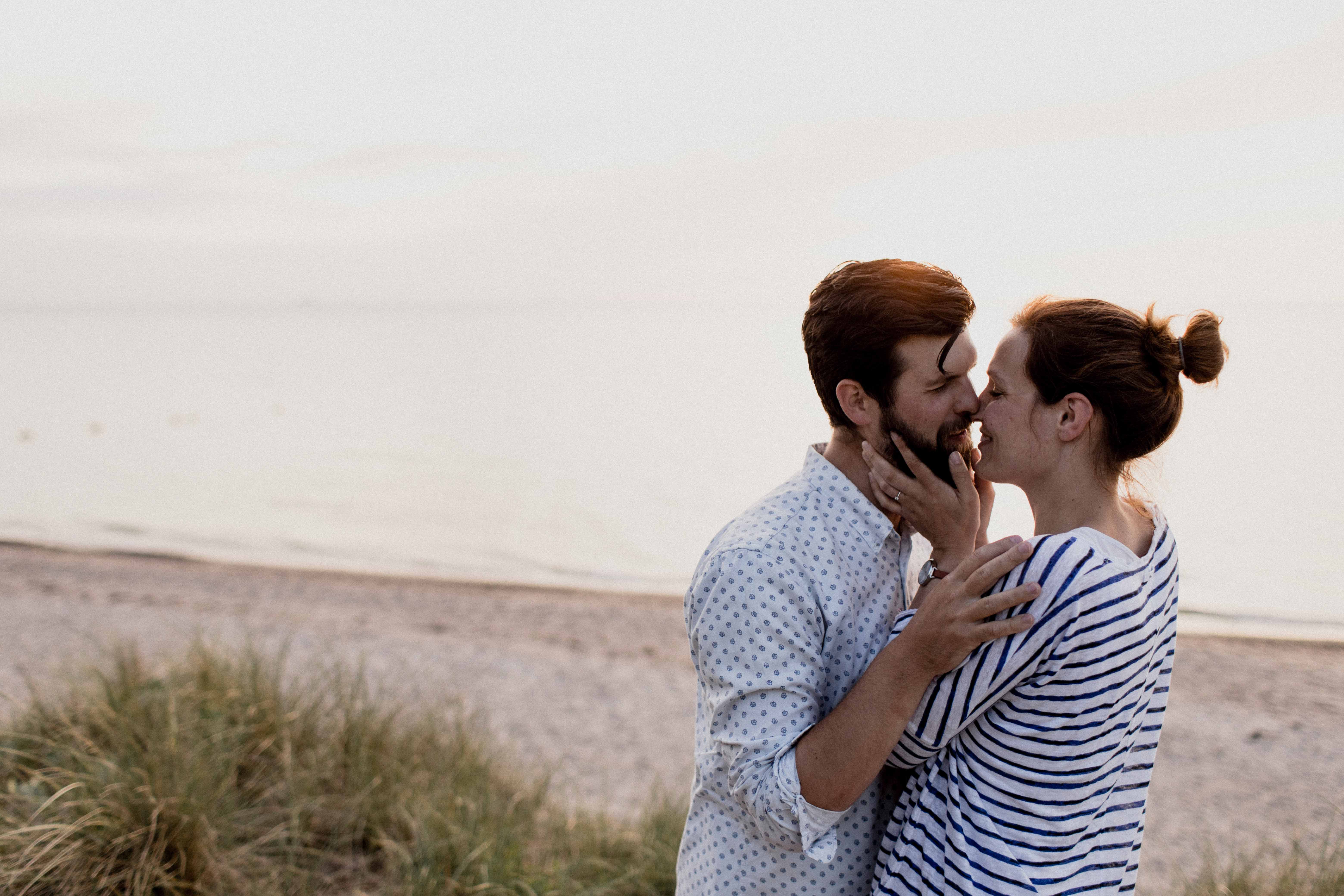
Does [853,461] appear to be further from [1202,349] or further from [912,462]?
[1202,349]

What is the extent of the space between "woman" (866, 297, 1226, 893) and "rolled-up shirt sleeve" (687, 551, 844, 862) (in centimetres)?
22

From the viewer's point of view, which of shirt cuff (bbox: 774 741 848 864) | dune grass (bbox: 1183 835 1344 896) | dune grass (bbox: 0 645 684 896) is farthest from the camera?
dune grass (bbox: 1183 835 1344 896)

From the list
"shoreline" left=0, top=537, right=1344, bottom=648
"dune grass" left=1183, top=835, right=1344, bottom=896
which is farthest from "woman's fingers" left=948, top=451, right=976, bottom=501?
"shoreline" left=0, top=537, right=1344, bottom=648

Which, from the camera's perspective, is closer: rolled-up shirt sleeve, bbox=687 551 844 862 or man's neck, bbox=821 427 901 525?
rolled-up shirt sleeve, bbox=687 551 844 862

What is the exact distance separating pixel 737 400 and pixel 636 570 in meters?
32.6

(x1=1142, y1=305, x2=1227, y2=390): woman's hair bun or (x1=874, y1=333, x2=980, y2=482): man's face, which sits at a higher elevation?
(x1=1142, y1=305, x2=1227, y2=390): woman's hair bun

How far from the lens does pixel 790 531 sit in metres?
2.06

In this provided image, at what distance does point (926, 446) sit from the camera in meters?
2.18

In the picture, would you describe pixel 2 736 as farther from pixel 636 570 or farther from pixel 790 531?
pixel 636 570

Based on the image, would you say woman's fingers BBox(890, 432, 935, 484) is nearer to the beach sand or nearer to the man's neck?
the man's neck

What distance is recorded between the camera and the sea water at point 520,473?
16500 mm

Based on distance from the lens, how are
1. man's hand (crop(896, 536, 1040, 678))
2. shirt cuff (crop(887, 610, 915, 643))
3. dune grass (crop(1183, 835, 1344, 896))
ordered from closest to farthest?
man's hand (crop(896, 536, 1040, 678))
shirt cuff (crop(887, 610, 915, 643))
dune grass (crop(1183, 835, 1344, 896))

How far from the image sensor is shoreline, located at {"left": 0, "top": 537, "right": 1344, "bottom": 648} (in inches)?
484

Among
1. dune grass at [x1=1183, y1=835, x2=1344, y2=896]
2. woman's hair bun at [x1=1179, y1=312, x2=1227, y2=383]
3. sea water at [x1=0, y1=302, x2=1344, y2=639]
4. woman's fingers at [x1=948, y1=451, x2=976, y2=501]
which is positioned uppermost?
woman's hair bun at [x1=1179, y1=312, x2=1227, y2=383]
